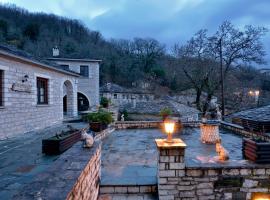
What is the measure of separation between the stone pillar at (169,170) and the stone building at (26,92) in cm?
646

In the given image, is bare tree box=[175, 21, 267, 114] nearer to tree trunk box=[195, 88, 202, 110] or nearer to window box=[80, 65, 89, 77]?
tree trunk box=[195, 88, 202, 110]

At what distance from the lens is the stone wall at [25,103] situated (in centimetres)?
918

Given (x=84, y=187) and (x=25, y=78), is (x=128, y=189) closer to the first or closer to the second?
(x=84, y=187)

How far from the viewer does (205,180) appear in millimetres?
4473

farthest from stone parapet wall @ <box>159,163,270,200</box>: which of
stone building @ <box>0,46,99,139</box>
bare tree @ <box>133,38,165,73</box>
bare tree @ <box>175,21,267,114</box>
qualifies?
bare tree @ <box>133,38,165,73</box>

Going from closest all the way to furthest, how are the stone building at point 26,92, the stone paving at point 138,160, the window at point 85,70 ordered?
the stone paving at point 138,160, the stone building at point 26,92, the window at point 85,70

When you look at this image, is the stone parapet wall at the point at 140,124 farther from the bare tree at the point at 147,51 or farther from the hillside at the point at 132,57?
the bare tree at the point at 147,51

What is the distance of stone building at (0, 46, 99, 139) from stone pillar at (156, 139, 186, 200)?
254 inches

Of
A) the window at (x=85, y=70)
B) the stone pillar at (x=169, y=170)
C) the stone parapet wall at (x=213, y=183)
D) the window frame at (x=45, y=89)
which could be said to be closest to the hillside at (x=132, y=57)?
the window at (x=85, y=70)

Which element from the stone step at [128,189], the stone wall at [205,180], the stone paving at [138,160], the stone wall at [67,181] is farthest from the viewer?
the stone paving at [138,160]

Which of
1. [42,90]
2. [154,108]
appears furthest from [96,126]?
[154,108]

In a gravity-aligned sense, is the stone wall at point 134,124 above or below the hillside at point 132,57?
below

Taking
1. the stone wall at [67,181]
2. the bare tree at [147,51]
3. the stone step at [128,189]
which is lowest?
the stone step at [128,189]

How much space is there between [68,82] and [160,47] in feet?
104
